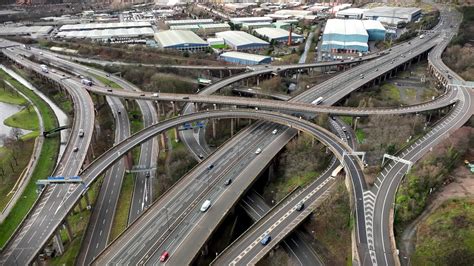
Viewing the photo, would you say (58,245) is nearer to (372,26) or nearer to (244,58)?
(244,58)

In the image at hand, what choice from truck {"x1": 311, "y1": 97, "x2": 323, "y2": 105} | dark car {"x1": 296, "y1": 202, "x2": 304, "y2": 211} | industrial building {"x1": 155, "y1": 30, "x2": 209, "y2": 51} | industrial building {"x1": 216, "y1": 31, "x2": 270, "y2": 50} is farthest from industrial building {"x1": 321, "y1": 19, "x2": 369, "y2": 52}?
dark car {"x1": 296, "y1": 202, "x2": 304, "y2": 211}

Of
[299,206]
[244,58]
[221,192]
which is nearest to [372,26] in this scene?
[244,58]

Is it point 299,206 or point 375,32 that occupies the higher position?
point 375,32

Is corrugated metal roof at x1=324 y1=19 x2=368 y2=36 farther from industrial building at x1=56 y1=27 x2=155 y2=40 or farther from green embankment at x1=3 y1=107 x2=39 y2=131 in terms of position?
green embankment at x1=3 y1=107 x2=39 y2=131

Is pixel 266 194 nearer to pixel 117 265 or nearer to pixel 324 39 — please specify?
pixel 117 265

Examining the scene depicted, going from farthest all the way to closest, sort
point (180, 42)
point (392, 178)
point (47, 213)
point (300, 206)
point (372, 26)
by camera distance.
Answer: point (372, 26) < point (180, 42) < point (392, 178) < point (300, 206) < point (47, 213)
